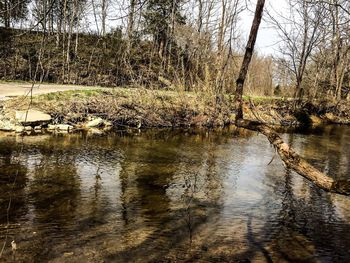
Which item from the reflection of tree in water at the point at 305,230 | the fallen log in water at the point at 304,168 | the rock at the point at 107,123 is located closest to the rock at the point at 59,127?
the rock at the point at 107,123

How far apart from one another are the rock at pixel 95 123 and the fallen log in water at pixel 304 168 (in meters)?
11.6

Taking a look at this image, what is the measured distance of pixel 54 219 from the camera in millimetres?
6078

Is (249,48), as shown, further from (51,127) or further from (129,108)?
(129,108)

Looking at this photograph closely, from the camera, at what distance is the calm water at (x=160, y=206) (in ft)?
17.4

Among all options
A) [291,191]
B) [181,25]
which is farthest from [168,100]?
[181,25]

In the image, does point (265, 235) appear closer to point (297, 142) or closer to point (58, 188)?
point (58, 188)

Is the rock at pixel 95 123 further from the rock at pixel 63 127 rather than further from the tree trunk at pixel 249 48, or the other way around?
the tree trunk at pixel 249 48

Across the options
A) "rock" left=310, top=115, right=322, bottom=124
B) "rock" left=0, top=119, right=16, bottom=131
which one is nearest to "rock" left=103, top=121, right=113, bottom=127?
"rock" left=0, top=119, right=16, bottom=131

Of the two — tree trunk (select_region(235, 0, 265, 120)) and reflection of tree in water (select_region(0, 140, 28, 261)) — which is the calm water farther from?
tree trunk (select_region(235, 0, 265, 120))

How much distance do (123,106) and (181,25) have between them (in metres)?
17.2

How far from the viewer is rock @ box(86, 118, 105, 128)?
49.7 feet

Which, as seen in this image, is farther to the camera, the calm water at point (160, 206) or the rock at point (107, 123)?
the rock at point (107, 123)

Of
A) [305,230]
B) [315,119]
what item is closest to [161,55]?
[315,119]

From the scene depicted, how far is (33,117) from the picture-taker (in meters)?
14.1
